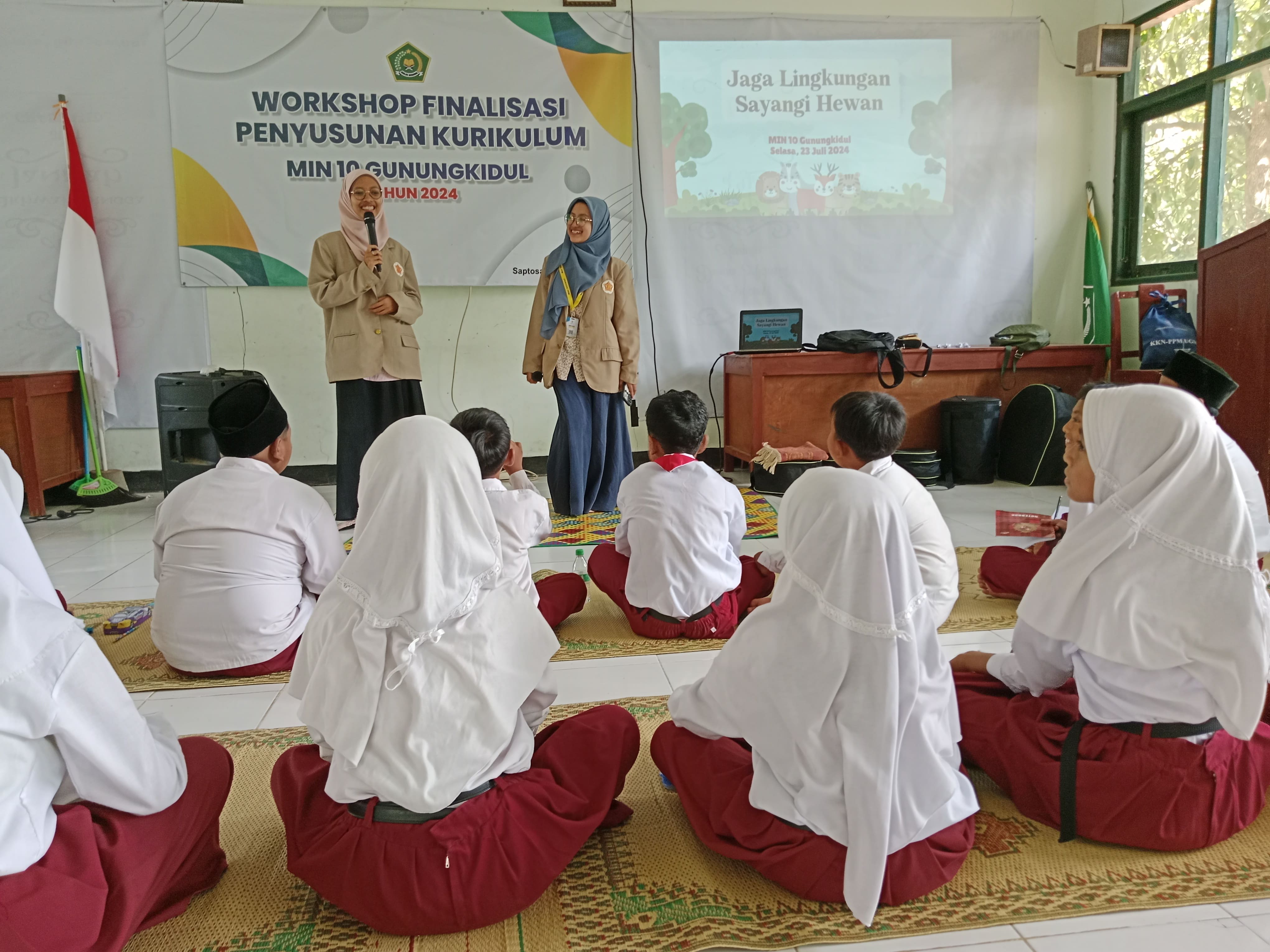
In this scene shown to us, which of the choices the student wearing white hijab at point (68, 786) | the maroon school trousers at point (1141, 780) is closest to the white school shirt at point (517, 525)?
the student wearing white hijab at point (68, 786)

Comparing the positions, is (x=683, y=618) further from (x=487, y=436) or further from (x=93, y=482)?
(x=93, y=482)

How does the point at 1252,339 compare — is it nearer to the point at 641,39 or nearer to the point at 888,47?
the point at 888,47

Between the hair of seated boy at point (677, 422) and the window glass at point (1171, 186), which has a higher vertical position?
the window glass at point (1171, 186)

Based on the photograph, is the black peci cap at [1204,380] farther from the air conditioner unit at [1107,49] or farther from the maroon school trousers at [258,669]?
the air conditioner unit at [1107,49]

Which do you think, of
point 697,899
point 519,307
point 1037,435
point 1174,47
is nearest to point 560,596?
point 697,899

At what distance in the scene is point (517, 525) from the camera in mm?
2404

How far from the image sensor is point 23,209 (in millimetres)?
5203

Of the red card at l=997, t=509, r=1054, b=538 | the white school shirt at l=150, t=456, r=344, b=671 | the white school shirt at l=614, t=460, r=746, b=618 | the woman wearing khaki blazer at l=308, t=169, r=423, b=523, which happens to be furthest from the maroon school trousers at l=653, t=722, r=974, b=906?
the woman wearing khaki blazer at l=308, t=169, r=423, b=523

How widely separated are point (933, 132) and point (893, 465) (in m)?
4.51

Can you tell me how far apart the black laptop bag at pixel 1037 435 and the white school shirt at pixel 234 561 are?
4113 mm

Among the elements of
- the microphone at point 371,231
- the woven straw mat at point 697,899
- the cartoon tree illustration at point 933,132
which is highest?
the cartoon tree illustration at point 933,132

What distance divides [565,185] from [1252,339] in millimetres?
3691

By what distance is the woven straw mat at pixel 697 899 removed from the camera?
4.53 ft

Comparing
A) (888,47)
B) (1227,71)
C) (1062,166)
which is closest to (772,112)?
(888,47)
